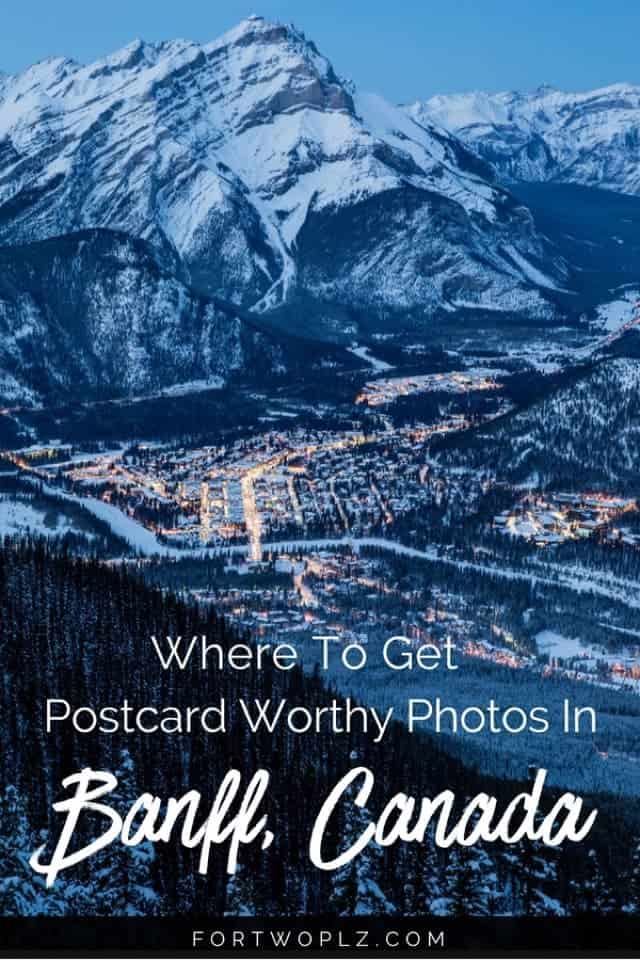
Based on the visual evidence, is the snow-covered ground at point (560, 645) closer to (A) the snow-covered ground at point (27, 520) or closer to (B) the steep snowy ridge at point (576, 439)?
(A) the snow-covered ground at point (27, 520)

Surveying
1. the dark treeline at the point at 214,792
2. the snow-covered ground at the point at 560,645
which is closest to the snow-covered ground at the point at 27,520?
the snow-covered ground at the point at 560,645

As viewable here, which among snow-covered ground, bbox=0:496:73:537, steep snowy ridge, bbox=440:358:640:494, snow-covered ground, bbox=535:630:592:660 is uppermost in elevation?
steep snowy ridge, bbox=440:358:640:494

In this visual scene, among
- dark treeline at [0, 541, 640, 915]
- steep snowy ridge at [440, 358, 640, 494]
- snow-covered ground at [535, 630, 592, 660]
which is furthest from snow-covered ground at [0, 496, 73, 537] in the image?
dark treeline at [0, 541, 640, 915]

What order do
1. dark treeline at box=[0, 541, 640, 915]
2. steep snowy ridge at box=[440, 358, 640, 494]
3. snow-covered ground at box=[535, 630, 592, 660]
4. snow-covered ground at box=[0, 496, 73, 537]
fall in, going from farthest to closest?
steep snowy ridge at box=[440, 358, 640, 494] → snow-covered ground at box=[0, 496, 73, 537] → snow-covered ground at box=[535, 630, 592, 660] → dark treeline at box=[0, 541, 640, 915]

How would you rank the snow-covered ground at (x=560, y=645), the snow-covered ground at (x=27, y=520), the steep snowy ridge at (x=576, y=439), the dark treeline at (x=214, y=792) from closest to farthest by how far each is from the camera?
the dark treeline at (x=214, y=792), the snow-covered ground at (x=560, y=645), the snow-covered ground at (x=27, y=520), the steep snowy ridge at (x=576, y=439)

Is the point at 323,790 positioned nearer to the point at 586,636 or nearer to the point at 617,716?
the point at 617,716

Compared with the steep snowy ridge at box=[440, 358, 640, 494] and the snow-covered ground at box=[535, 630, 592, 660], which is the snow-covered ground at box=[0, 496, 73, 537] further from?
the snow-covered ground at box=[535, 630, 592, 660]

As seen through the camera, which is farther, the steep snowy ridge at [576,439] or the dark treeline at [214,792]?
the steep snowy ridge at [576,439]

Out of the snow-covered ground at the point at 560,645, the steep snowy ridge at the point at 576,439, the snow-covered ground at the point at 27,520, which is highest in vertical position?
the steep snowy ridge at the point at 576,439

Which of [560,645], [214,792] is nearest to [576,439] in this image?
[560,645]
